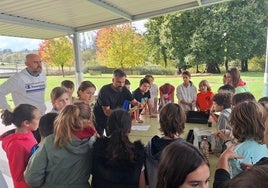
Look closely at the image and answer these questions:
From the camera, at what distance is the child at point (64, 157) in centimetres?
176

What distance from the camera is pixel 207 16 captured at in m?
15.8

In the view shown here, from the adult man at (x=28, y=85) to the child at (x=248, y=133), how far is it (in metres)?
2.65

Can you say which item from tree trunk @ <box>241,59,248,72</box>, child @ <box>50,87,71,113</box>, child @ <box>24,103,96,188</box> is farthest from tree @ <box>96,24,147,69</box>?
child @ <box>24,103,96,188</box>

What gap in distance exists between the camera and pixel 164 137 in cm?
195

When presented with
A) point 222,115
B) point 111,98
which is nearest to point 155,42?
point 111,98

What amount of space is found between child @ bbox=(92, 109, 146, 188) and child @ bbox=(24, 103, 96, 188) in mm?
98

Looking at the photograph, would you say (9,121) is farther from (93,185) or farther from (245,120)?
(245,120)

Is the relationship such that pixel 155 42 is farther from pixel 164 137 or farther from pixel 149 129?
pixel 164 137

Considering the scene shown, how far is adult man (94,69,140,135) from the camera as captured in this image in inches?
142

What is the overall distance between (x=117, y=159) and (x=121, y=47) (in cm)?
1221

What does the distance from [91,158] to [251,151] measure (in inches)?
41.9

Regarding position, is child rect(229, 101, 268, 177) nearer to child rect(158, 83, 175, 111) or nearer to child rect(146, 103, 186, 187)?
child rect(146, 103, 186, 187)

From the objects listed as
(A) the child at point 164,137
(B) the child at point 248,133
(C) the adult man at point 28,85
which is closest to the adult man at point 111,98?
(C) the adult man at point 28,85

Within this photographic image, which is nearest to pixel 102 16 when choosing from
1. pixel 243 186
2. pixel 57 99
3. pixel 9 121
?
pixel 57 99
